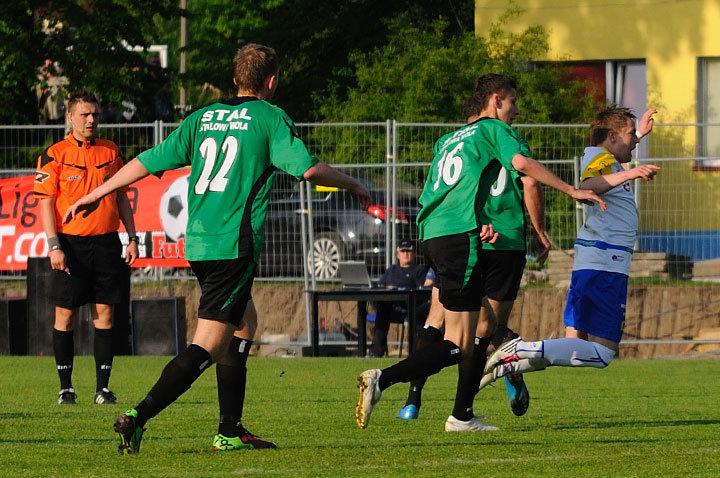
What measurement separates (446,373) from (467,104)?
19.2 ft

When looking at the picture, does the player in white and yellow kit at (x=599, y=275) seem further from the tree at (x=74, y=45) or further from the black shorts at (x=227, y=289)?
the tree at (x=74, y=45)

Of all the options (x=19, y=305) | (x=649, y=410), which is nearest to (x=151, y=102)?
(x=19, y=305)

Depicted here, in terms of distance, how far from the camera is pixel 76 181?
1039 cm

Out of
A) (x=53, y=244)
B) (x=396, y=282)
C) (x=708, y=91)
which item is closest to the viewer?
(x=53, y=244)

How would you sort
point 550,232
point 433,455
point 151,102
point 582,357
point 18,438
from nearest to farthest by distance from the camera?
point 433,455, point 18,438, point 582,357, point 550,232, point 151,102

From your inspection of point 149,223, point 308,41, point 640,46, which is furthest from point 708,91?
point 149,223

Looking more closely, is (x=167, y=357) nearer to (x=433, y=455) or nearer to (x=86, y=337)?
(x=86, y=337)

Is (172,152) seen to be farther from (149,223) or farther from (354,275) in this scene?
(149,223)

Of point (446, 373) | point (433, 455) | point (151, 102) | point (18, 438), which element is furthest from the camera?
point (151, 102)

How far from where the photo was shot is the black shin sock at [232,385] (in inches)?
281

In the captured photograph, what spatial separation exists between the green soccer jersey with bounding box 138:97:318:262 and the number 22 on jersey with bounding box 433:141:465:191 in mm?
1300

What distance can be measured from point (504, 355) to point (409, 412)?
901mm

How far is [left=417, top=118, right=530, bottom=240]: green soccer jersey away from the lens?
7.88 metres

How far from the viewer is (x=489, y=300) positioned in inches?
348
